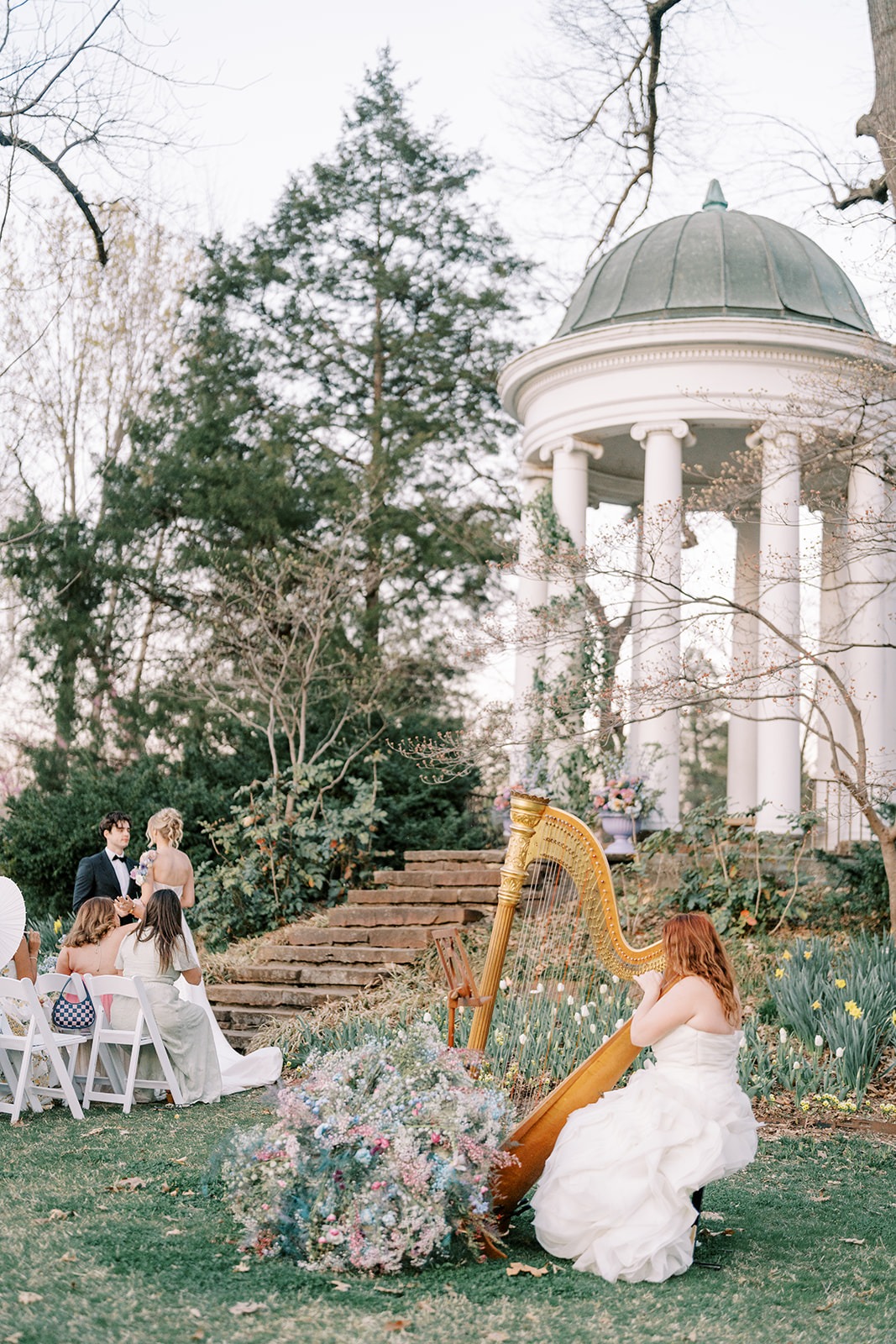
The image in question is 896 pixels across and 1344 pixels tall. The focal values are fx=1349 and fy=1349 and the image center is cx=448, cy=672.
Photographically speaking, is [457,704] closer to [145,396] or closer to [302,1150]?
[145,396]

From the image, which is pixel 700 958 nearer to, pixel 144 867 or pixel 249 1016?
pixel 144 867

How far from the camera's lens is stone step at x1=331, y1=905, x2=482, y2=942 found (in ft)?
37.5

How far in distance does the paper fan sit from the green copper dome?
29.8 ft

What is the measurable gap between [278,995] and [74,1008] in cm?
268

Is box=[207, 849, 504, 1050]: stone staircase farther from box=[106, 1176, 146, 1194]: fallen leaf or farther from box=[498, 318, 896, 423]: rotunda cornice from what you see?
box=[498, 318, 896, 423]: rotunda cornice

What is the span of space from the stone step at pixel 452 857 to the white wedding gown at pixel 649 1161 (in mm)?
7557

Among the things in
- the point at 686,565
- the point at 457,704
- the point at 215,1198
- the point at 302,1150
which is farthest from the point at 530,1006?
the point at 457,704

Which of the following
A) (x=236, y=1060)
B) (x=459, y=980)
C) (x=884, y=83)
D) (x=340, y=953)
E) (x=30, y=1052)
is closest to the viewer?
(x=459, y=980)

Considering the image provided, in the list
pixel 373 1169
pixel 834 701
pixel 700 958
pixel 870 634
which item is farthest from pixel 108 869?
pixel 870 634

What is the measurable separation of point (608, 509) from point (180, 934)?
11475 mm

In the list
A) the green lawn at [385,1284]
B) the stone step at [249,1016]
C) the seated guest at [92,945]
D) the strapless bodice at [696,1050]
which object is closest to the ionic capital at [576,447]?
the stone step at [249,1016]

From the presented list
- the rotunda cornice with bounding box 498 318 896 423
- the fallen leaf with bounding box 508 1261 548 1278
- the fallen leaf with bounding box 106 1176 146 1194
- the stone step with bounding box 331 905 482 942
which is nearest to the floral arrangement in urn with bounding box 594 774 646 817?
the stone step with bounding box 331 905 482 942

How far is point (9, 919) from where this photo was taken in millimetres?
7727

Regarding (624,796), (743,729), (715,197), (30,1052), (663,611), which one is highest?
(715,197)
